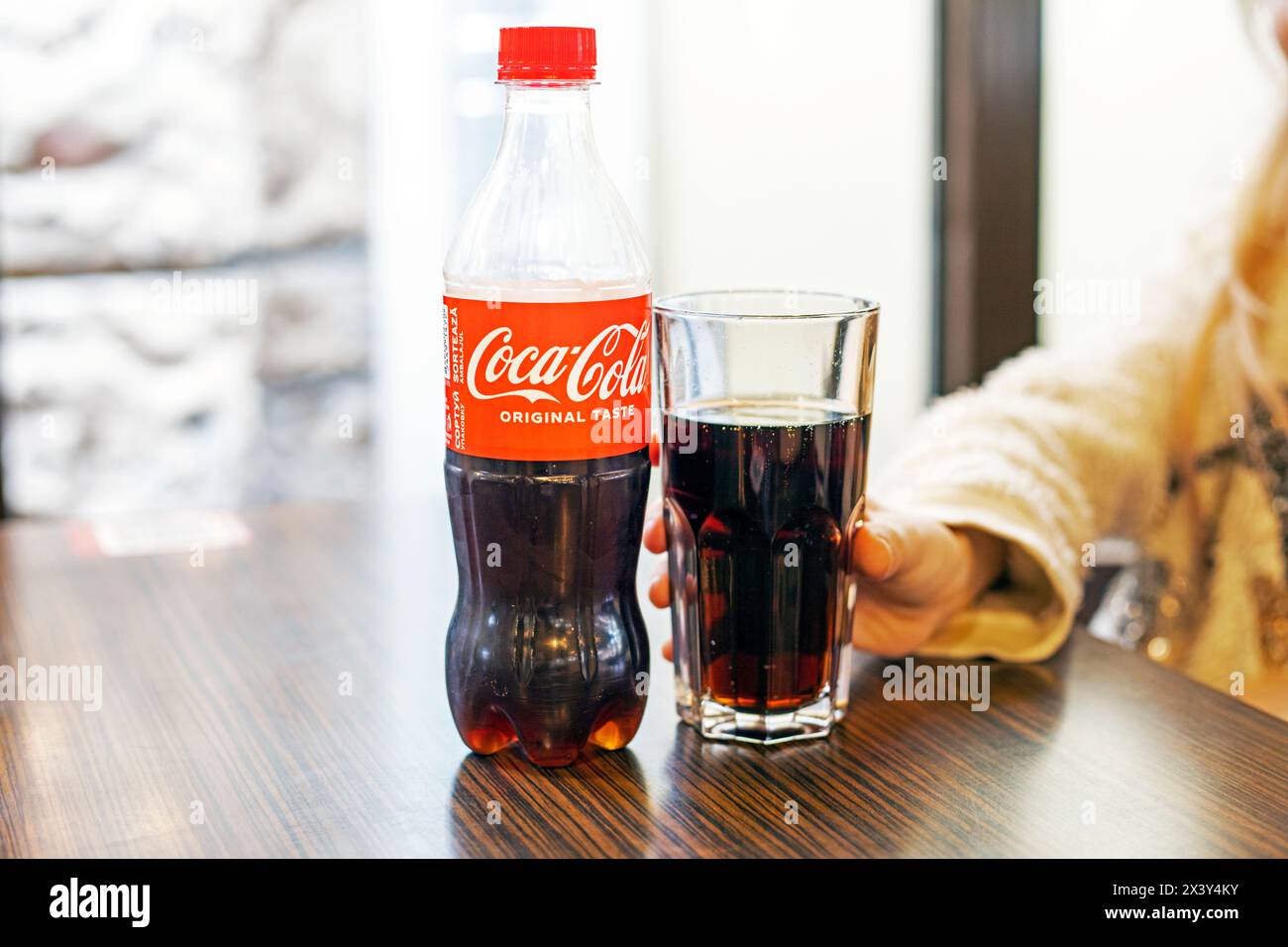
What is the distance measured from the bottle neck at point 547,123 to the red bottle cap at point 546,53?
0.12 ft

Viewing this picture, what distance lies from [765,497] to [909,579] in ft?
0.52

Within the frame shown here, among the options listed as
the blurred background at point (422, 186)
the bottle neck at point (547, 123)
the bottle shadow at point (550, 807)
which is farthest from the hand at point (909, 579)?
the blurred background at point (422, 186)

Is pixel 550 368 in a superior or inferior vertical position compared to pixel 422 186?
inferior

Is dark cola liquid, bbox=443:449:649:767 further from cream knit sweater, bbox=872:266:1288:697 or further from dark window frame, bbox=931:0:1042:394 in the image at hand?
dark window frame, bbox=931:0:1042:394

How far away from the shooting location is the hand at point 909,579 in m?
0.81

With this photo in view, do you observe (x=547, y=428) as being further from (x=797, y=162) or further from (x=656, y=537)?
(x=797, y=162)

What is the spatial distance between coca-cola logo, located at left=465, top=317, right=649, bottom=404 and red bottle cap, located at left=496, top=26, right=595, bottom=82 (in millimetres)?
124

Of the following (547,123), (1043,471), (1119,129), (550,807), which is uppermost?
(1119,129)

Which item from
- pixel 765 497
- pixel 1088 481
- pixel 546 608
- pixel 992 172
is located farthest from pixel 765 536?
pixel 992 172

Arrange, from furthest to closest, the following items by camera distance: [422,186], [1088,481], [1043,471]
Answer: [422,186]
[1088,481]
[1043,471]

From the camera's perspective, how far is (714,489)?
2.37 ft

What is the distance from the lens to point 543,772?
707 millimetres

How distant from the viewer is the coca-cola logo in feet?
2.15

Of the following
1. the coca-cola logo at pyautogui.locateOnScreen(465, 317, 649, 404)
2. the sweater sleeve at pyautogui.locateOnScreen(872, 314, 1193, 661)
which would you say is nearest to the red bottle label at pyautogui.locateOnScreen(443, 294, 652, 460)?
the coca-cola logo at pyautogui.locateOnScreen(465, 317, 649, 404)
